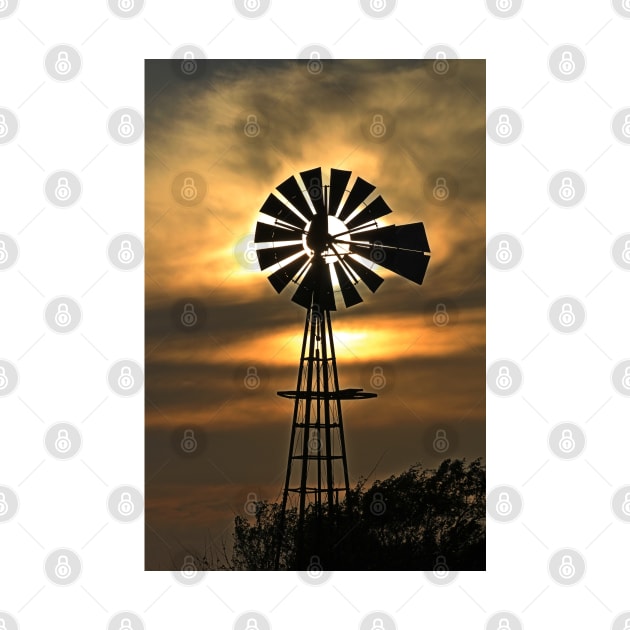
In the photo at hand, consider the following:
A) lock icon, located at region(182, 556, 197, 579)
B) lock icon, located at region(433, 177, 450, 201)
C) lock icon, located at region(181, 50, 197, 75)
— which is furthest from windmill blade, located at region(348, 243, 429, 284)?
lock icon, located at region(182, 556, 197, 579)

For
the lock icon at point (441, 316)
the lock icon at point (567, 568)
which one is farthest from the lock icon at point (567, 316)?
the lock icon at point (567, 568)

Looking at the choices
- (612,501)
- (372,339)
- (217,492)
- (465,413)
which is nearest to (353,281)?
(372,339)

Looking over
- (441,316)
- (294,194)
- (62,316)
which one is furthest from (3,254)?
(441,316)

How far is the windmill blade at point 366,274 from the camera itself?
42.6 feet

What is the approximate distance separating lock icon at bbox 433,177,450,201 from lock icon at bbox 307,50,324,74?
5.63 ft

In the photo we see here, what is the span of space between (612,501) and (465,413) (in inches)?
69.7

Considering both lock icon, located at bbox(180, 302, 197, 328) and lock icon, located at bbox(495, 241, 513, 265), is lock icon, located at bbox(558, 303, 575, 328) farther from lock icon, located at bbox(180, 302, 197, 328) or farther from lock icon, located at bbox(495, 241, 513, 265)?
lock icon, located at bbox(180, 302, 197, 328)

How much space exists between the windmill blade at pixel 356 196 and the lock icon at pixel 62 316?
2986 millimetres

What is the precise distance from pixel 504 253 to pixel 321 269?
6.25 ft

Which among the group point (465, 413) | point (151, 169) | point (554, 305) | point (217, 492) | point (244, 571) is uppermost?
point (151, 169)

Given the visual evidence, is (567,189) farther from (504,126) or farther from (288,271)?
(288,271)

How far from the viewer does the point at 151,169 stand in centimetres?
1283

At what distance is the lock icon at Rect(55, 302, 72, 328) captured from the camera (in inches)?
481

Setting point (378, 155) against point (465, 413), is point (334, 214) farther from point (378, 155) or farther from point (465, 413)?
point (465, 413)
